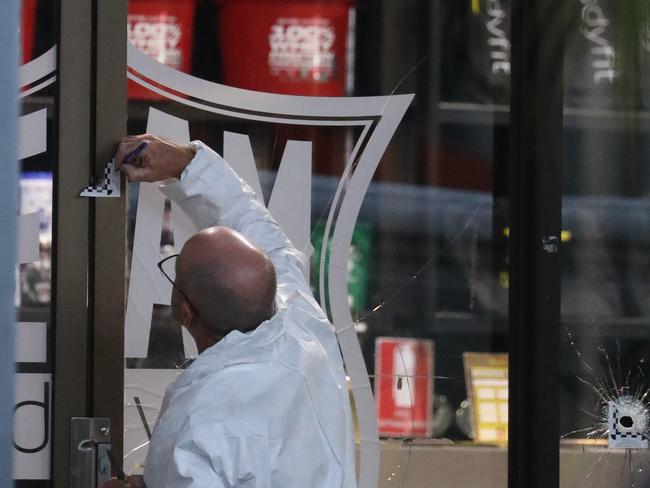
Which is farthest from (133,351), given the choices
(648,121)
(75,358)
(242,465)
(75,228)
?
(648,121)

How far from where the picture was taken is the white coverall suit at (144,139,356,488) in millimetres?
1721

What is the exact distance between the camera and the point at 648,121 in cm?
300

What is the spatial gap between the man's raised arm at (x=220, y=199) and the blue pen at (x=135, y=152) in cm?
4

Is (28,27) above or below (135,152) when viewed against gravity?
above

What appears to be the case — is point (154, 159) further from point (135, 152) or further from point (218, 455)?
point (218, 455)

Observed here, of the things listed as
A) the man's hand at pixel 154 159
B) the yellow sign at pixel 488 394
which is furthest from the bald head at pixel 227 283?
the yellow sign at pixel 488 394

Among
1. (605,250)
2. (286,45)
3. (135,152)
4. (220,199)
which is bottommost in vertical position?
(605,250)

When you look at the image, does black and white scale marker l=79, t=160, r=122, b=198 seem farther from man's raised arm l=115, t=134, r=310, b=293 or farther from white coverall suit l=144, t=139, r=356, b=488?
white coverall suit l=144, t=139, r=356, b=488

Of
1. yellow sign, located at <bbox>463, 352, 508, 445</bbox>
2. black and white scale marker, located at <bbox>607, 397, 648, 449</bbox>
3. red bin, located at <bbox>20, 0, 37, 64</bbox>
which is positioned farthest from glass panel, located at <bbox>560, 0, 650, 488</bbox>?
red bin, located at <bbox>20, 0, 37, 64</bbox>

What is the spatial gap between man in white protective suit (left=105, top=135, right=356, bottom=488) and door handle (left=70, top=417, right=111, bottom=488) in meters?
0.55

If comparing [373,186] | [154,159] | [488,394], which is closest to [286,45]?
[373,186]

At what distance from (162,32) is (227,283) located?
3.52 feet

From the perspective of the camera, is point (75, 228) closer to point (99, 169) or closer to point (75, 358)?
point (99, 169)

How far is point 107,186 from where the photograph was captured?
A: 2.63 meters
